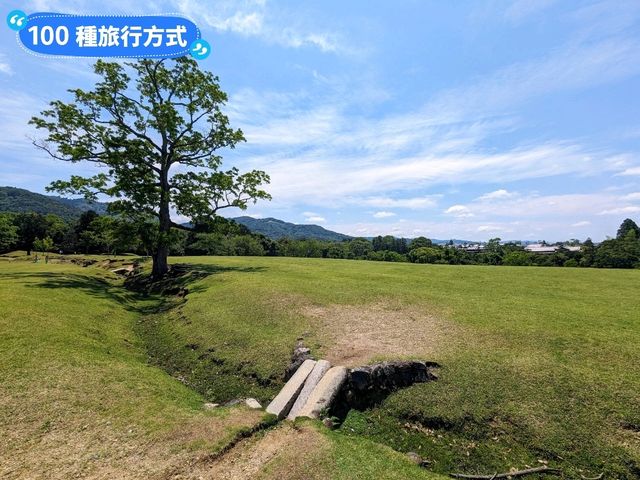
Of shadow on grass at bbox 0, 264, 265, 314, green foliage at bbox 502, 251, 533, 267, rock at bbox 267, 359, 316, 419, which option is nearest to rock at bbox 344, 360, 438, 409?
rock at bbox 267, 359, 316, 419

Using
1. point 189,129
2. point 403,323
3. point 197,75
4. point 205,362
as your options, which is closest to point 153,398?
point 205,362

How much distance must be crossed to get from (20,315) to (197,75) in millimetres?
21567

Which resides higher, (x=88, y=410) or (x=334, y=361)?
(x=334, y=361)

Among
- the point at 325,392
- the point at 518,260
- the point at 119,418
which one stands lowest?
the point at 119,418

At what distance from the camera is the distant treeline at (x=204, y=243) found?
2655 cm

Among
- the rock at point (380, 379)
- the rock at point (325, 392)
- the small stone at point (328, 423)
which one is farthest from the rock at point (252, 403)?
the rock at point (380, 379)

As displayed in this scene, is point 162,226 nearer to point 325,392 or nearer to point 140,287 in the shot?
point 140,287

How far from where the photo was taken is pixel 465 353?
1071cm

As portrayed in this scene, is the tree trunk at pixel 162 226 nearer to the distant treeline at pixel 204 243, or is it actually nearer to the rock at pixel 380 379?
the distant treeline at pixel 204 243

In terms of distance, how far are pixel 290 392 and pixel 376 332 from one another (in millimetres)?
5033

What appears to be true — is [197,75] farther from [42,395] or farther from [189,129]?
[42,395]

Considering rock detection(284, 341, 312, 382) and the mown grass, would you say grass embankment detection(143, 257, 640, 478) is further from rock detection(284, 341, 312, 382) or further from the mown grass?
the mown grass

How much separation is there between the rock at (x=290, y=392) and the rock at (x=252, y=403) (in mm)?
327

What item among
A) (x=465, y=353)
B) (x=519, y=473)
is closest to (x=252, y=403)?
(x=519, y=473)
